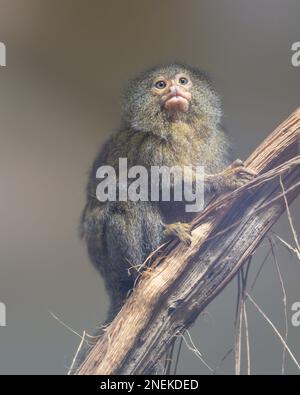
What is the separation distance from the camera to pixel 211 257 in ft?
7.79

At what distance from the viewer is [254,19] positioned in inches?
109

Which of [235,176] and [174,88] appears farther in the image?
[174,88]

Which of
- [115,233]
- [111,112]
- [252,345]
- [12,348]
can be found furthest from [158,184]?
[12,348]

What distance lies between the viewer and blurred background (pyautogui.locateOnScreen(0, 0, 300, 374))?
8.71 ft

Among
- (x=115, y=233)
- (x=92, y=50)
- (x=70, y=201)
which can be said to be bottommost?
(x=115, y=233)

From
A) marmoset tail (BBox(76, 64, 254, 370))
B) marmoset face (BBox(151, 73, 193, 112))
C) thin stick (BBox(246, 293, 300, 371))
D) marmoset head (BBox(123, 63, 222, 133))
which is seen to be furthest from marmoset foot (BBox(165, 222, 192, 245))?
marmoset face (BBox(151, 73, 193, 112))

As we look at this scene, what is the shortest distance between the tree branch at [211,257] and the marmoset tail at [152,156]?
0.14 metres

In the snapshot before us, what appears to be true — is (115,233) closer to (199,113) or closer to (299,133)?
(199,113)

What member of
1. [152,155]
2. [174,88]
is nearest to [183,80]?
[174,88]

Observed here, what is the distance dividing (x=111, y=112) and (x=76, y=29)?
49 cm

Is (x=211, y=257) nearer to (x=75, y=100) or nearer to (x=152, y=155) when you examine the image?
(x=152, y=155)

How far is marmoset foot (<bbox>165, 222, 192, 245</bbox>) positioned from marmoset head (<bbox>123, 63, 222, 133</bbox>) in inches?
20.5

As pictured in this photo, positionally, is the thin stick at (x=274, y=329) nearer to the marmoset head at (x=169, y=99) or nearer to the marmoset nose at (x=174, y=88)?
the marmoset head at (x=169, y=99)

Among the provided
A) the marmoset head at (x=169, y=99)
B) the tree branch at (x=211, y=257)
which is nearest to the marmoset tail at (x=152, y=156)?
the marmoset head at (x=169, y=99)
